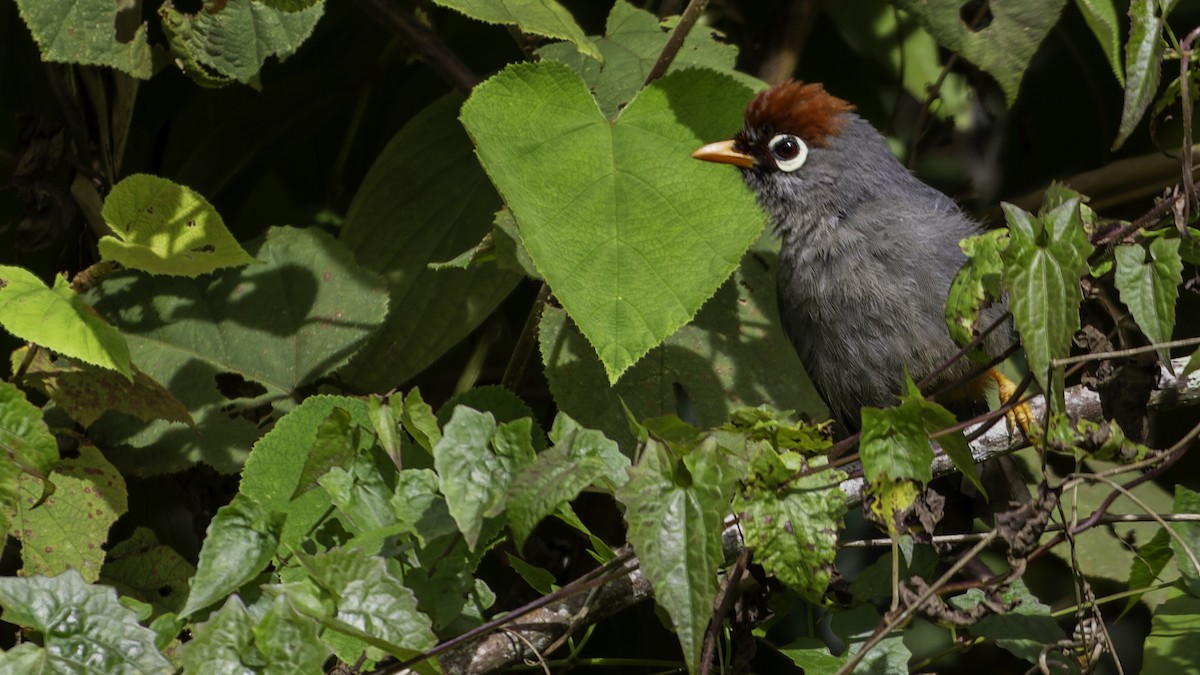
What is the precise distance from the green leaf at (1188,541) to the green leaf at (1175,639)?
0.13m

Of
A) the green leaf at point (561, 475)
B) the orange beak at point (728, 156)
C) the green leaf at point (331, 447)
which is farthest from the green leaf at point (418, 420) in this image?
the orange beak at point (728, 156)

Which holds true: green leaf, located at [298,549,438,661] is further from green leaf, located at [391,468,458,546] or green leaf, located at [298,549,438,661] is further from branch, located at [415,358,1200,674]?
branch, located at [415,358,1200,674]

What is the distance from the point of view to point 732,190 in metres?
2.19

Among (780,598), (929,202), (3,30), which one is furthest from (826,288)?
(3,30)

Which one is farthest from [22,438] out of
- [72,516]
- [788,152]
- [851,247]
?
[788,152]

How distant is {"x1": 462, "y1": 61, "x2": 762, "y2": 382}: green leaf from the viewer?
191cm

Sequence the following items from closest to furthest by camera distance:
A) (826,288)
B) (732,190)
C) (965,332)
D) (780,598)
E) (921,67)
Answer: (965,332) → (780,598) → (732,190) → (826,288) → (921,67)

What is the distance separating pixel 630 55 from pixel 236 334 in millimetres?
986

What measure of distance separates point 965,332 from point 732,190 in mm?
652

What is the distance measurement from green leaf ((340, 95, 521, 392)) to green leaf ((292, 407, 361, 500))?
89 centimetres

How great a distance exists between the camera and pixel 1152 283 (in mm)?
1662

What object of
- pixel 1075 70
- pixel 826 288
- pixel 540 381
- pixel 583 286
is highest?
pixel 583 286

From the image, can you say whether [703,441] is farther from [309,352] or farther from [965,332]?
[309,352]

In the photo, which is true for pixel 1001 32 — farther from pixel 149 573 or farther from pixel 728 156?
pixel 149 573
